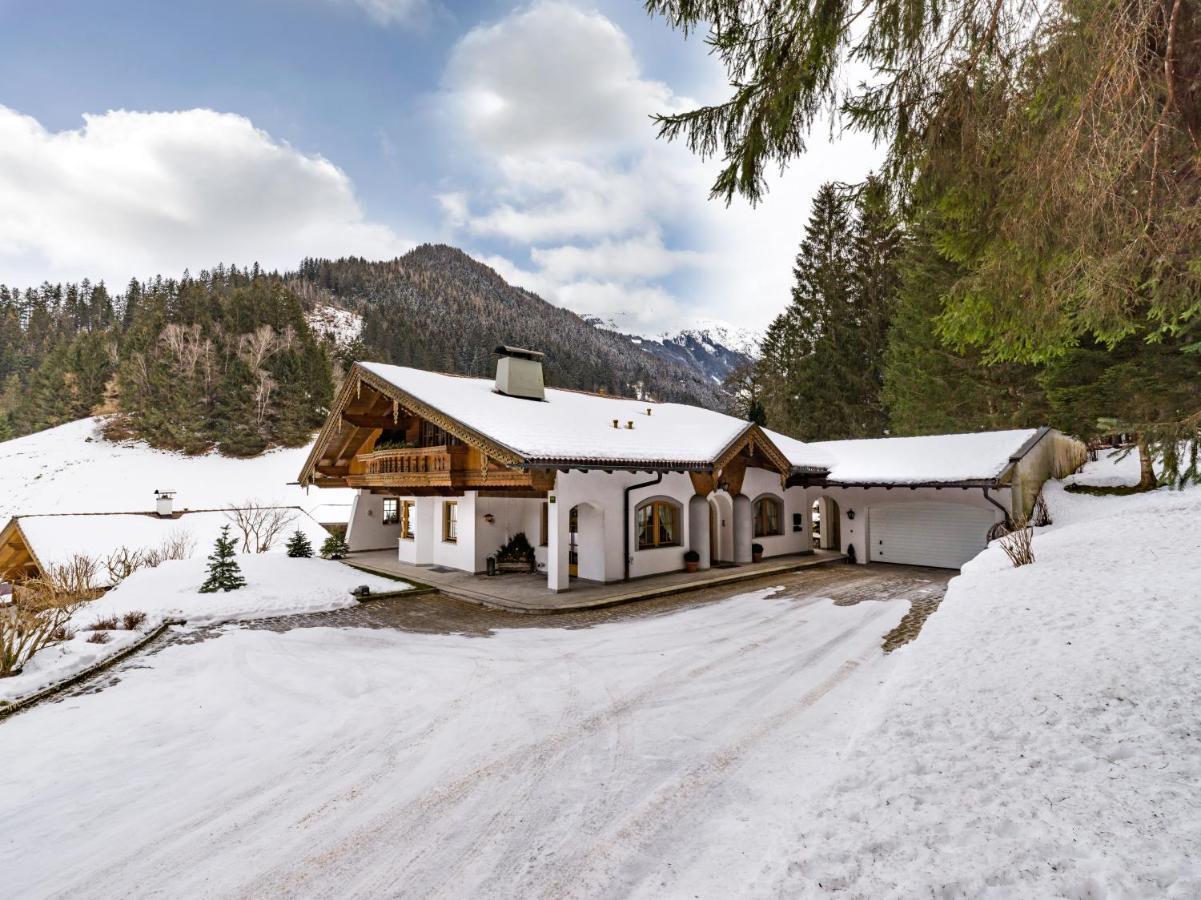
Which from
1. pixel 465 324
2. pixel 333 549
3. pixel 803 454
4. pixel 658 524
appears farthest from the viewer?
pixel 465 324

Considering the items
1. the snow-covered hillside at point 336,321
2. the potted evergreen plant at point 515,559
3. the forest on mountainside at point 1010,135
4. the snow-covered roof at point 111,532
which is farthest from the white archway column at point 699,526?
the snow-covered hillside at point 336,321

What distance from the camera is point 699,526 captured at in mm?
15758

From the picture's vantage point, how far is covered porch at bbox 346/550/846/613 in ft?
38.6

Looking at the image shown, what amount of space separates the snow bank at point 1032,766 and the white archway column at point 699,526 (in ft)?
30.6

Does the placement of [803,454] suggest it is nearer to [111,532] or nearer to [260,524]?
[260,524]

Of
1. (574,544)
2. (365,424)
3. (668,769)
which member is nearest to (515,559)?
(574,544)

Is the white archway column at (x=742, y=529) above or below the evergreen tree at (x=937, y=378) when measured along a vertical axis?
below

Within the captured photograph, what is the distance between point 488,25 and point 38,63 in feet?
28.4

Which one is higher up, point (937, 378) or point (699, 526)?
point (937, 378)

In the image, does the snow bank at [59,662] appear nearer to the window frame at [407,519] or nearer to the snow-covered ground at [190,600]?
the snow-covered ground at [190,600]

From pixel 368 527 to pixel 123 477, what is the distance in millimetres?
34920

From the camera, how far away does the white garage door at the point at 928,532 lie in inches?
627

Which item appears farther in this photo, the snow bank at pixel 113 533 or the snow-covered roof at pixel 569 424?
the snow bank at pixel 113 533

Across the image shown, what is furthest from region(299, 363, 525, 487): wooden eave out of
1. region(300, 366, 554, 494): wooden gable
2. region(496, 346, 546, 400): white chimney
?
region(496, 346, 546, 400): white chimney
